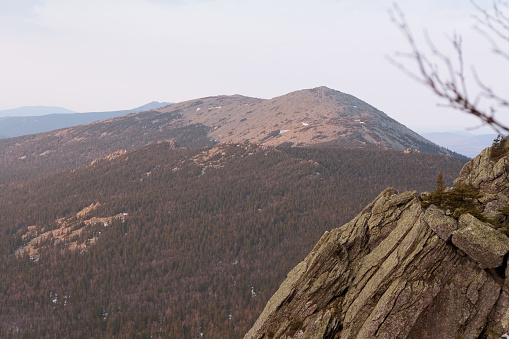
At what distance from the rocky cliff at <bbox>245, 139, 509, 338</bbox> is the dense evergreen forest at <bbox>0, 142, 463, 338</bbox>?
122 feet

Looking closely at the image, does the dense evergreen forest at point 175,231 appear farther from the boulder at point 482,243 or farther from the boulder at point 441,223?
the boulder at point 482,243

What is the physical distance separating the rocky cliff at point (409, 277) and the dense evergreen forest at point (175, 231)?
3727 cm

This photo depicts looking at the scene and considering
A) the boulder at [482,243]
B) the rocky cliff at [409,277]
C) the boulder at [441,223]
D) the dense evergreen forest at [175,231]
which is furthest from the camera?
the dense evergreen forest at [175,231]

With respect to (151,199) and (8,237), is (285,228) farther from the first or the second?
(8,237)

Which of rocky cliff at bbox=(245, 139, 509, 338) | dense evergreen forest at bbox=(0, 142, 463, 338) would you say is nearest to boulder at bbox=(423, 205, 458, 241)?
rocky cliff at bbox=(245, 139, 509, 338)

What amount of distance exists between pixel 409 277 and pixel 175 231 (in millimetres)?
84332

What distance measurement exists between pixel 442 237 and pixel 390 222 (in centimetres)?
525

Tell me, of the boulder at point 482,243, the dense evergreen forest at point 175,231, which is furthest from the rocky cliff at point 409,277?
the dense evergreen forest at point 175,231

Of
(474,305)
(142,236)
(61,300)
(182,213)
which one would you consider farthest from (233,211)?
(474,305)

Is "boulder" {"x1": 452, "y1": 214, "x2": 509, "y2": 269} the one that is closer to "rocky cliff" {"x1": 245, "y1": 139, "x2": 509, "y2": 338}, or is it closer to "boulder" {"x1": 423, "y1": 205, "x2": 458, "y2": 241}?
"rocky cliff" {"x1": 245, "y1": 139, "x2": 509, "y2": 338}


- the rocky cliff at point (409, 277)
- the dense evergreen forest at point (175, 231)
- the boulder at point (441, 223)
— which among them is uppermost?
the boulder at point (441, 223)

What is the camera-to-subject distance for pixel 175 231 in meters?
93.8

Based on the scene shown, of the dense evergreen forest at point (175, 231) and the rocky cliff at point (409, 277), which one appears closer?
the rocky cliff at point (409, 277)

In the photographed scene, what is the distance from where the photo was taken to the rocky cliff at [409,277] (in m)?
14.5
